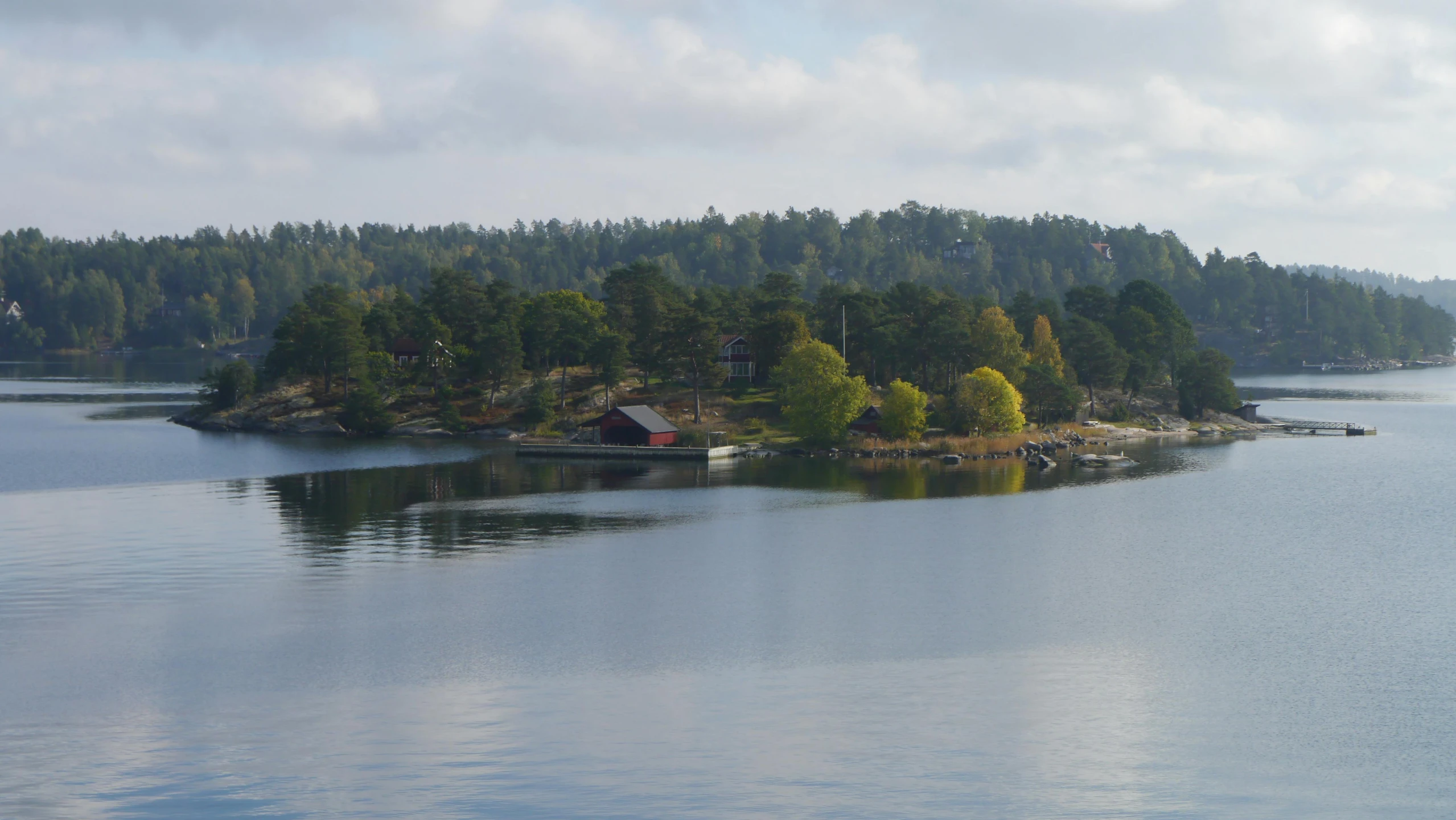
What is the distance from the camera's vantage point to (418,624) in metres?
37.2

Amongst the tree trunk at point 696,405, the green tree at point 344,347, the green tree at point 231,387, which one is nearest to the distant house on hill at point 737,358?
the tree trunk at point 696,405

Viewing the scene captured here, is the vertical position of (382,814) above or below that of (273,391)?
below

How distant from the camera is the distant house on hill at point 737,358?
11175 cm

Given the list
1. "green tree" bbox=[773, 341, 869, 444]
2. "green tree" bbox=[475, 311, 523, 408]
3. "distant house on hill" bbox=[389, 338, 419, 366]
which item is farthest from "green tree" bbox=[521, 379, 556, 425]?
"green tree" bbox=[773, 341, 869, 444]

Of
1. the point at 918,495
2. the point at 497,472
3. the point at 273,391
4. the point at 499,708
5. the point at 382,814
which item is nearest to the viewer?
the point at 382,814

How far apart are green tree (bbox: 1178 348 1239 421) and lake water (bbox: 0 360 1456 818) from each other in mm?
46703

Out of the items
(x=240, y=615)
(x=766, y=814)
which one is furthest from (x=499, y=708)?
(x=240, y=615)

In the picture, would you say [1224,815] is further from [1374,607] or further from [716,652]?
[1374,607]

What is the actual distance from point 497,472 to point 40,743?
50841 millimetres

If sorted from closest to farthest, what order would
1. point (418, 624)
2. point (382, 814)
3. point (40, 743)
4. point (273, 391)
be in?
1. point (382, 814)
2. point (40, 743)
3. point (418, 624)
4. point (273, 391)

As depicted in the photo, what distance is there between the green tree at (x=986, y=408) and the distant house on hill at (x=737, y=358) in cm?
2472

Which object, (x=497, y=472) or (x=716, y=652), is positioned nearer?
(x=716, y=652)

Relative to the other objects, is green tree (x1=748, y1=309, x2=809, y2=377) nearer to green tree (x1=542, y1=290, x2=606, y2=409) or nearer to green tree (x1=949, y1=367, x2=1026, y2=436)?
green tree (x1=542, y1=290, x2=606, y2=409)

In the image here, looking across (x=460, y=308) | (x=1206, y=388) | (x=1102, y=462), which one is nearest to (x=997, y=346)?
(x=1206, y=388)
